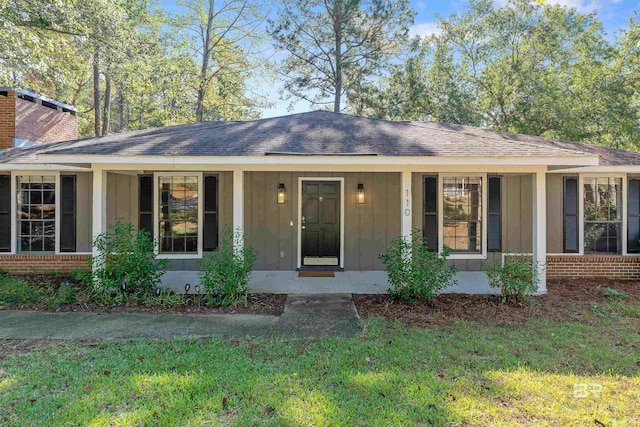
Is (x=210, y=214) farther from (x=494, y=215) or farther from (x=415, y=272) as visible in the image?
(x=494, y=215)

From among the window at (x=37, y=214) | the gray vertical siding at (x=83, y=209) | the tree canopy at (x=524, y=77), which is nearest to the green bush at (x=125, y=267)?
the gray vertical siding at (x=83, y=209)

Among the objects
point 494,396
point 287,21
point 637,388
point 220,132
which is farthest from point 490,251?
point 287,21

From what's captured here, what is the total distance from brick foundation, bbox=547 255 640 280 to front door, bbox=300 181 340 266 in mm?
4323

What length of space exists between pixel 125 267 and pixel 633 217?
950cm

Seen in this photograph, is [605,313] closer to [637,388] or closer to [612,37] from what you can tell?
[637,388]

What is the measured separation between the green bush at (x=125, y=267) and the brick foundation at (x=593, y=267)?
24.2ft

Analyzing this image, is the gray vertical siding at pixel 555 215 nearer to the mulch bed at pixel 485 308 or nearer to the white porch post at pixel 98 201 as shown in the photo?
the mulch bed at pixel 485 308

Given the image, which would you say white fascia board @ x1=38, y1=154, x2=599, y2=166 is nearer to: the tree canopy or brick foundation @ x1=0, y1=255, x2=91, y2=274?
brick foundation @ x1=0, y1=255, x2=91, y2=274

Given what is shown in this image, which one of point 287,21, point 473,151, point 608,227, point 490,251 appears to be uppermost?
point 287,21

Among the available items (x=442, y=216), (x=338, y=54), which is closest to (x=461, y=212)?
(x=442, y=216)

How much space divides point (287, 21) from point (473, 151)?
13.9m

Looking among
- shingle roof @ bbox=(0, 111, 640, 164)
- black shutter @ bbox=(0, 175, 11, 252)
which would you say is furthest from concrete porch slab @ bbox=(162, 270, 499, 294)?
black shutter @ bbox=(0, 175, 11, 252)

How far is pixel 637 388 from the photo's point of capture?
9.91 feet

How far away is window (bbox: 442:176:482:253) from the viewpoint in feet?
25.0
